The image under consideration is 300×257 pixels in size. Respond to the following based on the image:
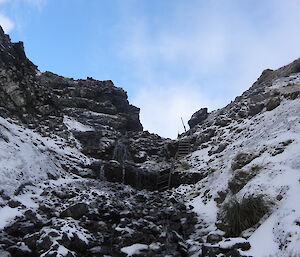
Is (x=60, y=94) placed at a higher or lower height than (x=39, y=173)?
higher

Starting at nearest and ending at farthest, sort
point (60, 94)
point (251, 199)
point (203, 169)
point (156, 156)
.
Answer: point (251, 199)
point (203, 169)
point (156, 156)
point (60, 94)

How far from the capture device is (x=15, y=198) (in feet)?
39.2

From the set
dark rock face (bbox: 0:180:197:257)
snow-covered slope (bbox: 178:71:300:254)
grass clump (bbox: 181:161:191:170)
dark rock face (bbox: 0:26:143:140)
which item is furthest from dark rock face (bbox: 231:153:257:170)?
dark rock face (bbox: 0:26:143:140)

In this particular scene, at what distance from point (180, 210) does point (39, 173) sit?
7.01 metres

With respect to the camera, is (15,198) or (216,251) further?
(15,198)

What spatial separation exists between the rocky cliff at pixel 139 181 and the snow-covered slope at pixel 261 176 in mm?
50

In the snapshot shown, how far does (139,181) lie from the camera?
21078 millimetres

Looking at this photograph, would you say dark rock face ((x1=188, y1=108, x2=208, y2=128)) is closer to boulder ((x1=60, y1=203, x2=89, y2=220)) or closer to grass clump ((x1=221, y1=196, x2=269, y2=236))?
boulder ((x1=60, y1=203, x2=89, y2=220))

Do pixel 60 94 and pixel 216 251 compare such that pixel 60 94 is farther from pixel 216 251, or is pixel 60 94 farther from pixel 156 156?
pixel 216 251

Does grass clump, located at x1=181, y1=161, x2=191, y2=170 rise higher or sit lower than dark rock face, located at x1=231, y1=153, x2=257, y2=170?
higher

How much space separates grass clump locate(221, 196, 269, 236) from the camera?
33.0 feet

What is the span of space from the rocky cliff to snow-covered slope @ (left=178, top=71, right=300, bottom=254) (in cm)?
5

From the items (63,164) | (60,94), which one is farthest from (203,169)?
(60,94)

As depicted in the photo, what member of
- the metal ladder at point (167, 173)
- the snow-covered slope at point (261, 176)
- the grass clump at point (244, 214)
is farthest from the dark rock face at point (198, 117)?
the grass clump at point (244, 214)
